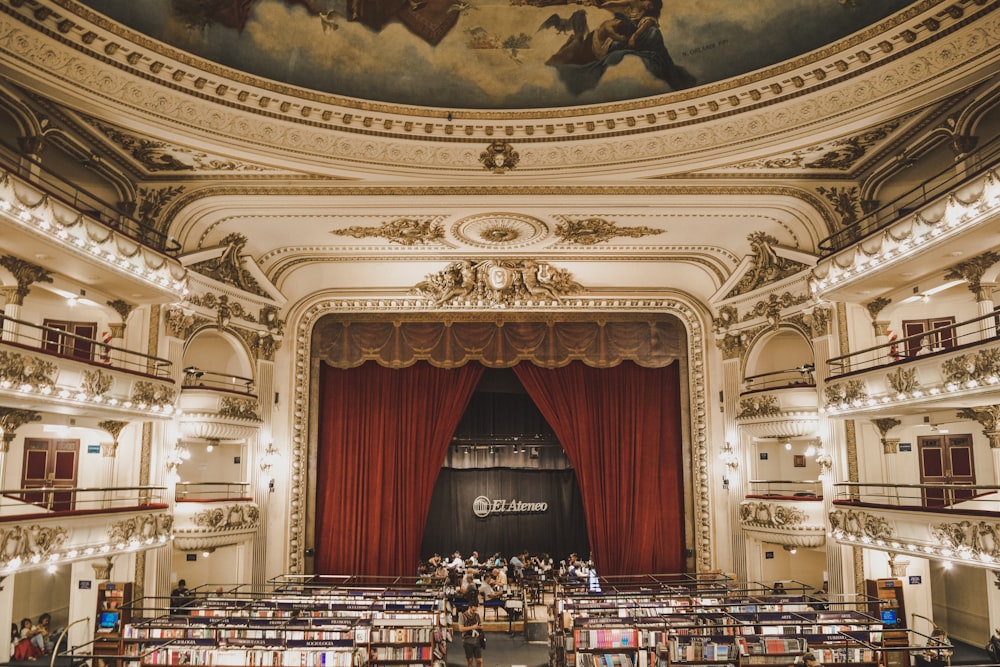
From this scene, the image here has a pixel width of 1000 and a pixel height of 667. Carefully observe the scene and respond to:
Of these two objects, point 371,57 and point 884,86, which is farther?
point 371,57

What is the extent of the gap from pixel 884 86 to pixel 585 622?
8.12 m

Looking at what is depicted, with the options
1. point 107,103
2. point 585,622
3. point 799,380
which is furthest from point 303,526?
point 799,380

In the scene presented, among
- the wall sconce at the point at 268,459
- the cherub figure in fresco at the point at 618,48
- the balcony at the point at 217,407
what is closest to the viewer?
the cherub figure in fresco at the point at 618,48

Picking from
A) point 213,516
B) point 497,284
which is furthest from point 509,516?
point 213,516

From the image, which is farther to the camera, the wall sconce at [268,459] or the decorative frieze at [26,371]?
the wall sconce at [268,459]

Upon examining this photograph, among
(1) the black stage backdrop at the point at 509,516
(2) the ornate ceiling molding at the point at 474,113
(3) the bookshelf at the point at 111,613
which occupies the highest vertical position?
(2) the ornate ceiling molding at the point at 474,113

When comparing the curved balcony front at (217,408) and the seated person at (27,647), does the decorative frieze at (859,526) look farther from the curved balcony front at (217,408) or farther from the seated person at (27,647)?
the seated person at (27,647)

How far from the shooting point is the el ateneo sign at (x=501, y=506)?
19770mm

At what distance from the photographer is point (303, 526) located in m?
16.1

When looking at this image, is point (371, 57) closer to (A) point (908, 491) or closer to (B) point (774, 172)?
(B) point (774, 172)

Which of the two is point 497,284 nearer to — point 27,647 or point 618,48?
point 618,48

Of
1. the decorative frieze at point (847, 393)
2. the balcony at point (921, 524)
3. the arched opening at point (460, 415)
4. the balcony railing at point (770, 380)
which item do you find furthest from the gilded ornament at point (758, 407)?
the arched opening at point (460, 415)

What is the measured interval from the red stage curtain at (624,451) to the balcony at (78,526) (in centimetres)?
880

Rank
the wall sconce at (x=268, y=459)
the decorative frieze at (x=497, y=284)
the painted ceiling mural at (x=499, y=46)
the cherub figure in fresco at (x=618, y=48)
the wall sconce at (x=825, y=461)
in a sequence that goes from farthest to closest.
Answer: the decorative frieze at (x=497, y=284), the wall sconce at (x=268, y=459), the wall sconce at (x=825, y=461), the cherub figure in fresco at (x=618, y=48), the painted ceiling mural at (x=499, y=46)
